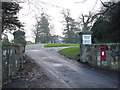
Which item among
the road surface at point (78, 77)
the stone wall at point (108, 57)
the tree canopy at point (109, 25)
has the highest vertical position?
the tree canopy at point (109, 25)

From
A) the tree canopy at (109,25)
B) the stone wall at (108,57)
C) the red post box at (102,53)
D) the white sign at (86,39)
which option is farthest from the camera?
the tree canopy at (109,25)

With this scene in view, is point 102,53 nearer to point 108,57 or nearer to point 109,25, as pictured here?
point 108,57

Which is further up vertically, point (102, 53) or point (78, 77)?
point (102, 53)

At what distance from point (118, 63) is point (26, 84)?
5677mm

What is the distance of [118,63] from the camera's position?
7.42m

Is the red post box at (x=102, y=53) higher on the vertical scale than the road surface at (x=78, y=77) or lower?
higher

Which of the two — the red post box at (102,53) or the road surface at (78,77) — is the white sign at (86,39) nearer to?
the red post box at (102,53)

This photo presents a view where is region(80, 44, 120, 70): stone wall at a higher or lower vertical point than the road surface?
higher

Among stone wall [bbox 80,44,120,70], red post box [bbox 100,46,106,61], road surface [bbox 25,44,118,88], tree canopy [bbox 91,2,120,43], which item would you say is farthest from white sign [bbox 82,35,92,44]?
tree canopy [bbox 91,2,120,43]

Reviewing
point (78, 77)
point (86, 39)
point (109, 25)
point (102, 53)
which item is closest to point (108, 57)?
point (102, 53)

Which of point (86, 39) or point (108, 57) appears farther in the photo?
point (86, 39)

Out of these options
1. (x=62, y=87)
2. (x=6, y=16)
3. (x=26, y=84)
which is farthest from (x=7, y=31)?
(x=62, y=87)

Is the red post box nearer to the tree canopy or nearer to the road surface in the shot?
the road surface

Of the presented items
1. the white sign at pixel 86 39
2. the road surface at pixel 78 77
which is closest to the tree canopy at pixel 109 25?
the white sign at pixel 86 39
